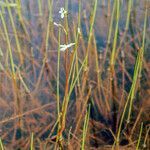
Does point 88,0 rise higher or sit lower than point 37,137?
higher

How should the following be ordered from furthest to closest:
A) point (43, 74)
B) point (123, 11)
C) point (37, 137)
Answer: point (123, 11), point (43, 74), point (37, 137)

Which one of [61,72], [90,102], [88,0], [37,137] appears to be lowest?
[37,137]

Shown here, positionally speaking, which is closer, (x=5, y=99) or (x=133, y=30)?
(x=5, y=99)

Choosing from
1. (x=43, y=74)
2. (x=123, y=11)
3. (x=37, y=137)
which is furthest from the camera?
(x=123, y=11)

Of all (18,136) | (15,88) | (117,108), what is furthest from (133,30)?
(18,136)

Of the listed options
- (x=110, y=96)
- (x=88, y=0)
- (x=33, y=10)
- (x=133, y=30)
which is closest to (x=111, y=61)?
(x=110, y=96)

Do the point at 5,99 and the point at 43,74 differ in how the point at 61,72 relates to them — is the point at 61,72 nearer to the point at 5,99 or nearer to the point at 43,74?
the point at 43,74

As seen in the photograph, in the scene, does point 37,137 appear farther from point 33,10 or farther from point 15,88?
point 33,10
